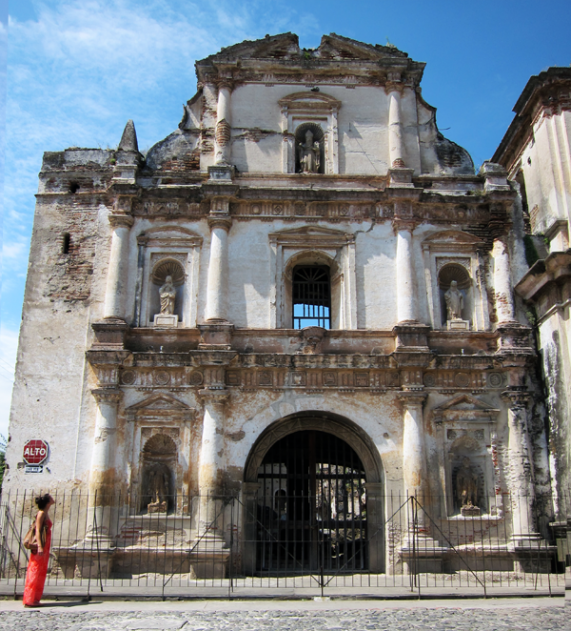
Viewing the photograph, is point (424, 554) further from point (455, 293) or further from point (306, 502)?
point (455, 293)

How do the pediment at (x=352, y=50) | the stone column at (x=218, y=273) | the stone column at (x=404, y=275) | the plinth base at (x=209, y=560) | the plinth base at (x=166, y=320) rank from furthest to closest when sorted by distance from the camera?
1. the pediment at (x=352, y=50)
2. the plinth base at (x=166, y=320)
3. the stone column at (x=404, y=275)
4. the stone column at (x=218, y=273)
5. the plinth base at (x=209, y=560)

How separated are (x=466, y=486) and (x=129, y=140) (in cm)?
1095

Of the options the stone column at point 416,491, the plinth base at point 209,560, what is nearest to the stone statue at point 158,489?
the plinth base at point 209,560

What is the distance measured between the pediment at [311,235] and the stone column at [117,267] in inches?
131

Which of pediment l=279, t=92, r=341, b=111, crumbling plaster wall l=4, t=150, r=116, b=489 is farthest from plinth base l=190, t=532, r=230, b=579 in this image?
pediment l=279, t=92, r=341, b=111

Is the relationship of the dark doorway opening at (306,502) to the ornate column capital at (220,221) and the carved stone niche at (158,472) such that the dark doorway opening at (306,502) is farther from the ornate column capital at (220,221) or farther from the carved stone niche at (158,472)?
the ornate column capital at (220,221)

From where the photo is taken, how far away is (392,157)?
52.3 ft

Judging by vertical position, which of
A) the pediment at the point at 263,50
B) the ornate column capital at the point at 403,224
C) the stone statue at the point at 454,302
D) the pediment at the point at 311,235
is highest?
the pediment at the point at 263,50

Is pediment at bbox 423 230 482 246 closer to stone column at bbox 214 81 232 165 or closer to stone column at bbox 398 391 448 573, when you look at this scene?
stone column at bbox 398 391 448 573

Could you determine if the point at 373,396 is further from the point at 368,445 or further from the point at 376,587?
the point at 376,587

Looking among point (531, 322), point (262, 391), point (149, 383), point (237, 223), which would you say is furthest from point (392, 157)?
point (149, 383)

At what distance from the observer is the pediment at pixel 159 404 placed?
14094 millimetres

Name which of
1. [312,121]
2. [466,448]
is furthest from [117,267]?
[466,448]

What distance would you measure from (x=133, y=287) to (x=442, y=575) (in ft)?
28.8
